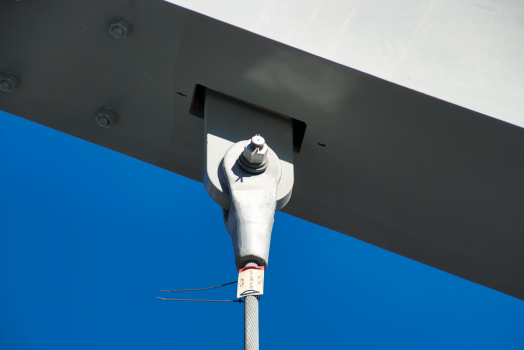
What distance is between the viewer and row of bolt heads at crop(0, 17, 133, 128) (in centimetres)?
171

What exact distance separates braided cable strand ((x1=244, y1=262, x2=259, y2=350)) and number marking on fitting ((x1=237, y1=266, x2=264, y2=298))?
0.01 meters

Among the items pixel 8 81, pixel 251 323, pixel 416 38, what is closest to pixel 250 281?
pixel 251 323

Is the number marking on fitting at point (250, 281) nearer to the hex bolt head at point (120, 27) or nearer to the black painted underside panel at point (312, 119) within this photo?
the black painted underside panel at point (312, 119)

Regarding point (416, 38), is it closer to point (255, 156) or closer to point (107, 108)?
point (255, 156)

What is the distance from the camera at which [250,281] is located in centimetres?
139

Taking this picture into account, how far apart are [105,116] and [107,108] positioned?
32 millimetres

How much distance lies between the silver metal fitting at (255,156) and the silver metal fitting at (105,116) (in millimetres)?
700

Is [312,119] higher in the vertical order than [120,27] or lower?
lower

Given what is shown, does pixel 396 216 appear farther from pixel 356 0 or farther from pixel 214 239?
pixel 214 239

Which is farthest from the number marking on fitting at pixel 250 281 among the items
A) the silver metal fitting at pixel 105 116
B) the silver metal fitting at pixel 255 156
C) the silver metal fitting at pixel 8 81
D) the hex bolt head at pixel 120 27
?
the silver metal fitting at pixel 8 81

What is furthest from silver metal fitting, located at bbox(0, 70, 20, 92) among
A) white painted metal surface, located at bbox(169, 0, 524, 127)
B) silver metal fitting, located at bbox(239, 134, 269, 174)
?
silver metal fitting, located at bbox(239, 134, 269, 174)

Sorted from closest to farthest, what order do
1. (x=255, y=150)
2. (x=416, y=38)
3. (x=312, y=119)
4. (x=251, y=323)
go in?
(x=251, y=323) → (x=255, y=150) → (x=416, y=38) → (x=312, y=119)

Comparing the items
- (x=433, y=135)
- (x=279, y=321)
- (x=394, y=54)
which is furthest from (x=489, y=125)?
(x=279, y=321)

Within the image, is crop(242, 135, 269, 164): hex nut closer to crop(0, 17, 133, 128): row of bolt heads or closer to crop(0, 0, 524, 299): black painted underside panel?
crop(0, 0, 524, 299): black painted underside panel
